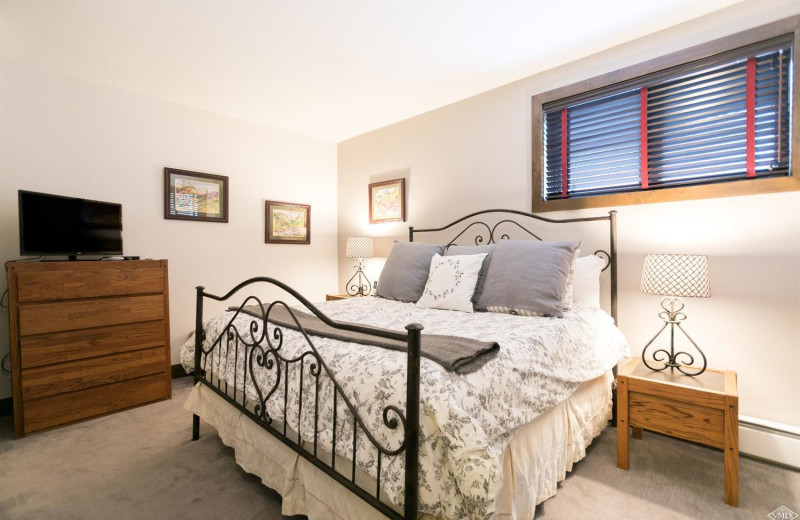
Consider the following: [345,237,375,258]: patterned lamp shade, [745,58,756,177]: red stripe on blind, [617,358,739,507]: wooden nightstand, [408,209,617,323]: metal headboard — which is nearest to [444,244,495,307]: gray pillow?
[408,209,617,323]: metal headboard

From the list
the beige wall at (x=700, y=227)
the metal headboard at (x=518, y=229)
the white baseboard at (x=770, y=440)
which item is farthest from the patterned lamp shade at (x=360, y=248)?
the white baseboard at (x=770, y=440)

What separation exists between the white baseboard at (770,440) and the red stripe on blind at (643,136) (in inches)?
57.2

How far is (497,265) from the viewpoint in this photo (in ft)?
7.58

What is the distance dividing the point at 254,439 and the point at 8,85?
9.88 feet

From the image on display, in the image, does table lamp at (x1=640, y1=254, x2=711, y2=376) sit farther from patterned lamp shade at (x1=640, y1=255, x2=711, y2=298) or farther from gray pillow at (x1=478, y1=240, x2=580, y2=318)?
gray pillow at (x1=478, y1=240, x2=580, y2=318)

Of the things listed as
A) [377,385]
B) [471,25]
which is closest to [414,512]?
[377,385]

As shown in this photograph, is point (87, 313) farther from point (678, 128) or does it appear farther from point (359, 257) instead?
point (678, 128)

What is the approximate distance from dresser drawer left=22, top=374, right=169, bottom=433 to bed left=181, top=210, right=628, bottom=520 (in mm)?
750

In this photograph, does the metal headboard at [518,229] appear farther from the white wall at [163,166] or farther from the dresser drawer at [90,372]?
the dresser drawer at [90,372]

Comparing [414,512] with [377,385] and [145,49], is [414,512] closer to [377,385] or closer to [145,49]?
[377,385]

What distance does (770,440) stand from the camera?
6.40ft

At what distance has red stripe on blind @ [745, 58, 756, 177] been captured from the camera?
6.68 ft

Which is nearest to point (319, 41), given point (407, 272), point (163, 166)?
point (407, 272)

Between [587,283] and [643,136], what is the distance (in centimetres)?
103
